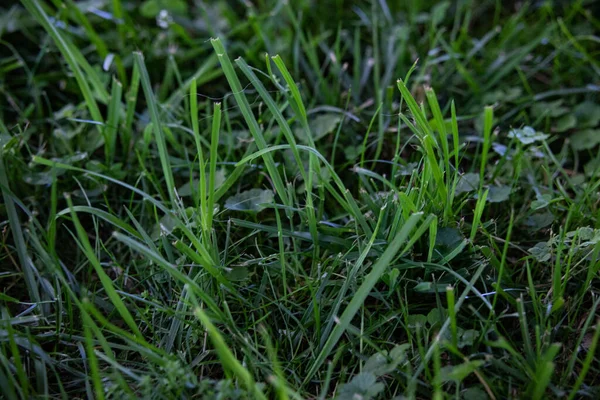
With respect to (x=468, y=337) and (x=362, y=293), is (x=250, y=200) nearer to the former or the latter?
(x=362, y=293)

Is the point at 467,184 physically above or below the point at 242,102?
below

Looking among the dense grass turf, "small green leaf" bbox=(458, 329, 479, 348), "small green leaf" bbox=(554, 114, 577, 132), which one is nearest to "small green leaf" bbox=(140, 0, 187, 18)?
the dense grass turf

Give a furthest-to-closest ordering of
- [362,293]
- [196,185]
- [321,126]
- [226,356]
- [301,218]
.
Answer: [321,126] < [196,185] < [301,218] < [362,293] < [226,356]

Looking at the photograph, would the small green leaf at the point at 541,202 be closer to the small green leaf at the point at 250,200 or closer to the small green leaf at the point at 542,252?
the small green leaf at the point at 542,252

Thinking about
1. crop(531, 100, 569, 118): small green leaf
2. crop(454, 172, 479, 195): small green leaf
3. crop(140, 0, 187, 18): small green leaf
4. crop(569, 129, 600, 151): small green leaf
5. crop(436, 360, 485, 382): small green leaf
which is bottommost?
crop(436, 360, 485, 382): small green leaf

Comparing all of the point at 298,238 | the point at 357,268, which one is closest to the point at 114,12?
the point at 298,238

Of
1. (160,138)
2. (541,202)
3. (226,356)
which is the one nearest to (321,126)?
(160,138)

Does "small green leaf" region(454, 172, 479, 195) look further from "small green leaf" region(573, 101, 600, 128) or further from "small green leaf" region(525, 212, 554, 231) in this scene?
"small green leaf" region(573, 101, 600, 128)

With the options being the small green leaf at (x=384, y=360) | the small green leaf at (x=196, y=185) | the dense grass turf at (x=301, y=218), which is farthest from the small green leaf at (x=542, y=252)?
the small green leaf at (x=196, y=185)
